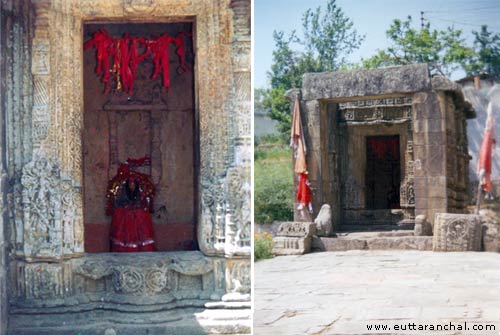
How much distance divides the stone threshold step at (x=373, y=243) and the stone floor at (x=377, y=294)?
1.75ft

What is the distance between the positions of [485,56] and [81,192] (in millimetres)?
3377

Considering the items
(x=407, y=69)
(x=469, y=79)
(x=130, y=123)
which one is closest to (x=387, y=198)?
(x=130, y=123)

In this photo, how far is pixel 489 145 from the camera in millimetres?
5625

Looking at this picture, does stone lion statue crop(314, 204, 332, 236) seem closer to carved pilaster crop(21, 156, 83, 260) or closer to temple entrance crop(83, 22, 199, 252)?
temple entrance crop(83, 22, 199, 252)

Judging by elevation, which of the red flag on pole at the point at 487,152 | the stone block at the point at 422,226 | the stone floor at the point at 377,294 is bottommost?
the stone floor at the point at 377,294

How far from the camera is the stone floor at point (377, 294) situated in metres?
5.48

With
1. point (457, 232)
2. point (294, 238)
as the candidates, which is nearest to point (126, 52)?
point (294, 238)

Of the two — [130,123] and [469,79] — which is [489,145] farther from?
[130,123]

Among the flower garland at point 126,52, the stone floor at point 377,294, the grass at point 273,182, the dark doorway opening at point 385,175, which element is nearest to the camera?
the stone floor at point 377,294

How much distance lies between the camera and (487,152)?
5648 millimetres

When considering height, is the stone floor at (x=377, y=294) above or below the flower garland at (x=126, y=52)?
below

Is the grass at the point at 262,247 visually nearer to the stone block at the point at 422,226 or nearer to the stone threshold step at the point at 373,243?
the stone threshold step at the point at 373,243

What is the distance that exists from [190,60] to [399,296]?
11.9ft

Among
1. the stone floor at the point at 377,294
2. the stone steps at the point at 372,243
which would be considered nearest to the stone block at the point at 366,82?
the stone steps at the point at 372,243
